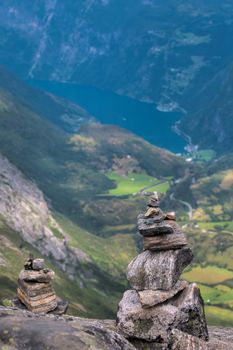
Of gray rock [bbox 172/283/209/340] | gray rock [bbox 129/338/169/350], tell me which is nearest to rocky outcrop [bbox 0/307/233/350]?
gray rock [bbox 129/338/169/350]

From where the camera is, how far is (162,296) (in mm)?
47875

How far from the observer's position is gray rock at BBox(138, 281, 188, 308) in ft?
156

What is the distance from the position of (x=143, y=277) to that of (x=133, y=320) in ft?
12.6

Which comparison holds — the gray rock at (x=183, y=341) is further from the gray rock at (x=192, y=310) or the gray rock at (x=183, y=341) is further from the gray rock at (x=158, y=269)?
the gray rock at (x=158, y=269)

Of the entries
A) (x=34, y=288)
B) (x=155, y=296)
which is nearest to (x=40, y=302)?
(x=34, y=288)

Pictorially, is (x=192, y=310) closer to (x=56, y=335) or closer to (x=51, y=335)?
(x=56, y=335)

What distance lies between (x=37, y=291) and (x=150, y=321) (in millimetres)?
13040

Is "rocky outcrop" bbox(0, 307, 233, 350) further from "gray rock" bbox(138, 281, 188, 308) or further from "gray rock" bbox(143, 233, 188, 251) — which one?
"gray rock" bbox(143, 233, 188, 251)

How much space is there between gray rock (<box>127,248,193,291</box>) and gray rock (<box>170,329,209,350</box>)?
17.9 ft

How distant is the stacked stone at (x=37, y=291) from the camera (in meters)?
54.3

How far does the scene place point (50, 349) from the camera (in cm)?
3538

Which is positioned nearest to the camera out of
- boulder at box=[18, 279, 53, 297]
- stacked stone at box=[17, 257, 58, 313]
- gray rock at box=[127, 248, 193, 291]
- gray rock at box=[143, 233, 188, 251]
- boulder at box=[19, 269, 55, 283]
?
gray rock at box=[127, 248, 193, 291]

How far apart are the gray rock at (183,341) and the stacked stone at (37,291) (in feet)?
50.6

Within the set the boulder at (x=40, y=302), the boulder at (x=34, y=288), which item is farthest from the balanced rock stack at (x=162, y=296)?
the boulder at (x=34, y=288)
